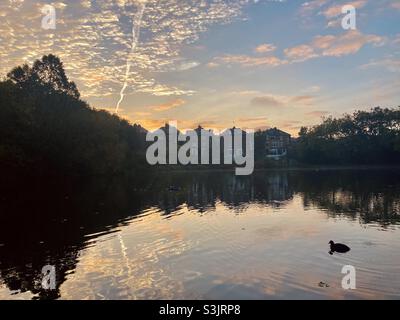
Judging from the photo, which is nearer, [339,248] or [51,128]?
[339,248]

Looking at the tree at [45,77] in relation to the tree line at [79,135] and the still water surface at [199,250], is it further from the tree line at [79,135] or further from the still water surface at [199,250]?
the still water surface at [199,250]

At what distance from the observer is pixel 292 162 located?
527ft

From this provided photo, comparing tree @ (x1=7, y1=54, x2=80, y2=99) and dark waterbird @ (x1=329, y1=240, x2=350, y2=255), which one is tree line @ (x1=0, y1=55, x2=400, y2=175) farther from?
dark waterbird @ (x1=329, y1=240, x2=350, y2=255)

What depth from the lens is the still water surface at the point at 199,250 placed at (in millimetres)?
17359

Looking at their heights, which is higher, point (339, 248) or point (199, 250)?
point (339, 248)

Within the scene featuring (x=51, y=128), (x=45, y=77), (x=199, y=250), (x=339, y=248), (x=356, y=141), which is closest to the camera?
(x=339, y=248)

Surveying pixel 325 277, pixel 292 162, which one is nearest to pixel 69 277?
pixel 325 277

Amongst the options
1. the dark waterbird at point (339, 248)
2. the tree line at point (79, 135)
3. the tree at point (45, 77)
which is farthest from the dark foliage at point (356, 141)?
the dark waterbird at point (339, 248)

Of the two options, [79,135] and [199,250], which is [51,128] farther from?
[199,250]

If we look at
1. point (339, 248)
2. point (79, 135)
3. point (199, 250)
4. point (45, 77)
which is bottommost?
point (199, 250)

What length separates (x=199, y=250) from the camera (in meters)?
24.7

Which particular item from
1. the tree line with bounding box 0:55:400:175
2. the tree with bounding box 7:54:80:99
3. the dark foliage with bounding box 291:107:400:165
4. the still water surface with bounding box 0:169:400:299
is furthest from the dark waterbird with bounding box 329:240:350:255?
the dark foliage with bounding box 291:107:400:165

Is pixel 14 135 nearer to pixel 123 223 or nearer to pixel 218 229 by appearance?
pixel 123 223

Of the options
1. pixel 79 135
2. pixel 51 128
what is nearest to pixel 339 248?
pixel 51 128
